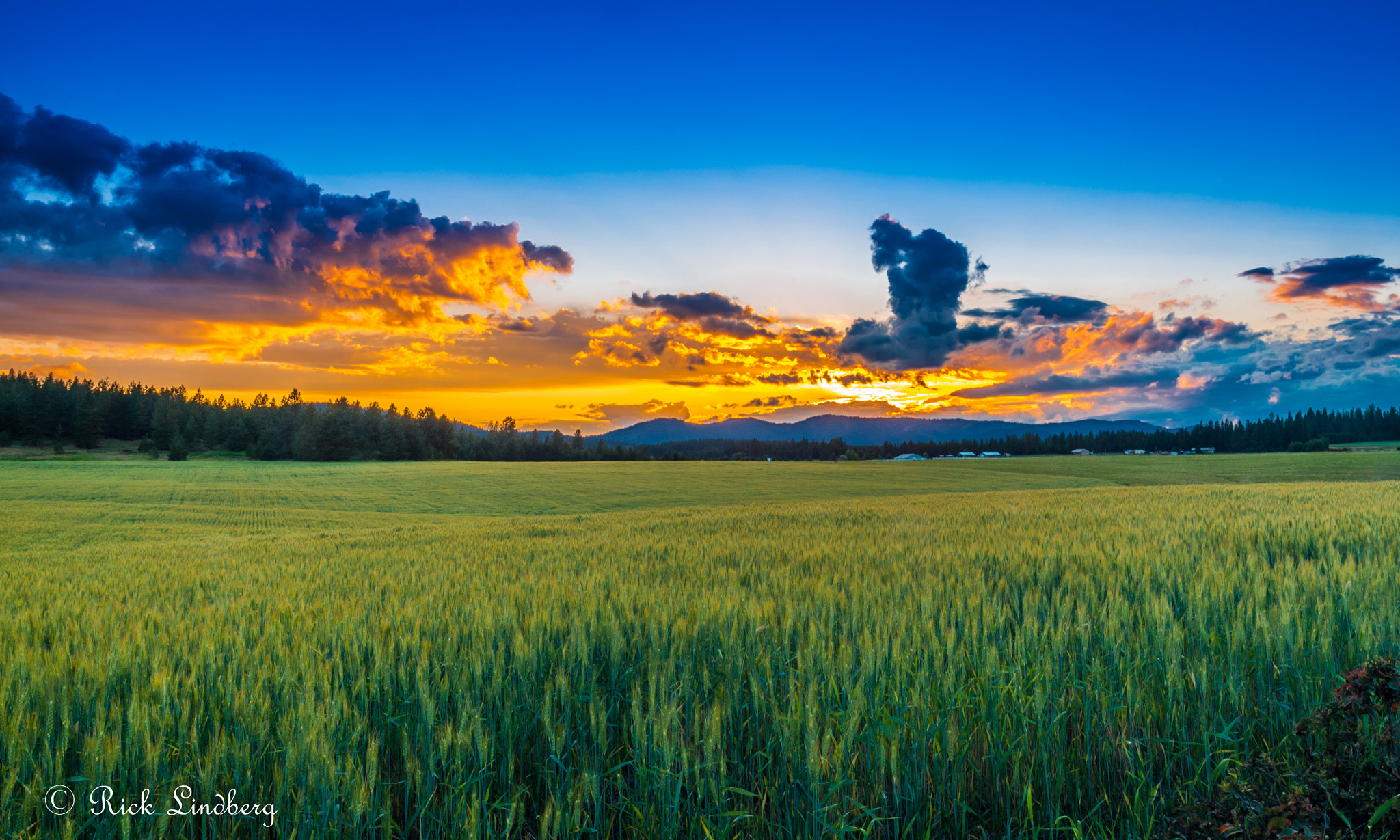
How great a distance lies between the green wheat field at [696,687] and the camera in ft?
7.85

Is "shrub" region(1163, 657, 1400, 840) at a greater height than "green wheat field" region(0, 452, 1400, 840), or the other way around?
"shrub" region(1163, 657, 1400, 840)

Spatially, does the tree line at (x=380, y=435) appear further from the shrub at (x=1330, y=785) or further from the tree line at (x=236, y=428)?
the shrub at (x=1330, y=785)

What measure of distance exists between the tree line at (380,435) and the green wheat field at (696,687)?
96.2 metres

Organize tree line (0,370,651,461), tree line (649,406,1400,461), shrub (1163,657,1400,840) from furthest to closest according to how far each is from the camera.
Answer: tree line (649,406,1400,461) → tree line (0,370,651,461) → shrub (1163,657,1400,840)

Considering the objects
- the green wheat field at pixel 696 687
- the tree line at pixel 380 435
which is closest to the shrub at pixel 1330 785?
the green wheat field at pixel 696 687

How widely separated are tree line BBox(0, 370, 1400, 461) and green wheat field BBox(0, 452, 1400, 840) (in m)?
96.2

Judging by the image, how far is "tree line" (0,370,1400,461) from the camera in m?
89.1

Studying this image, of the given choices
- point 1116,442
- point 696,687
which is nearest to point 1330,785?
point 696,687

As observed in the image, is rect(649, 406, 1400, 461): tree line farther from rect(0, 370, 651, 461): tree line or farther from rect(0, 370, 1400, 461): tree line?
rect(0, 370, 651, 461): tree line

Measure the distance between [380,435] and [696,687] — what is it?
356 feet

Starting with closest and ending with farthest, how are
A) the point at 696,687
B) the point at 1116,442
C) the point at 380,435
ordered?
the point at 696,687 < the point at 380,435 < the point at 1116,442

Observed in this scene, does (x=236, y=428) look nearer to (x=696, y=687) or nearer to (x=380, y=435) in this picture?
(x=380, y=435)

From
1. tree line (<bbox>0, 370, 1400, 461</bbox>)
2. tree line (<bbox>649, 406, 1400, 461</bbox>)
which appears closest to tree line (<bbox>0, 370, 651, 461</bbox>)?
tree line (<bbox>0, 370, 1400, 461</bbox>)

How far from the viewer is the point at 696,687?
342cm
